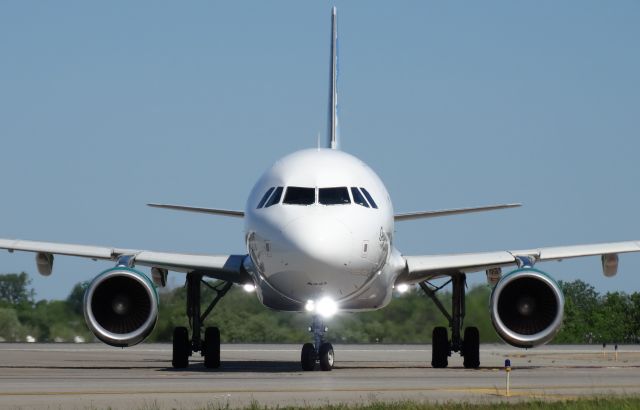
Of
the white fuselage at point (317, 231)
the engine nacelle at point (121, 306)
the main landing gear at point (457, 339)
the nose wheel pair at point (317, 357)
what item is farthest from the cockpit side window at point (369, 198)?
the main landing gear at point (457, 339)

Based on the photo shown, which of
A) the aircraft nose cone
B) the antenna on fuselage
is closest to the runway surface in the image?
the aircraft nose cone

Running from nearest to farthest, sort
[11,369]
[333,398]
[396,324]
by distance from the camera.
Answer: [333,398]
[11,369]
[396,324]

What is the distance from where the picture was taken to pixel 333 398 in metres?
19.3

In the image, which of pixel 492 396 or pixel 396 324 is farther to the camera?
pixel 396 324

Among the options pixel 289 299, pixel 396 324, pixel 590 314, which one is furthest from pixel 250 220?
pixel 590 314

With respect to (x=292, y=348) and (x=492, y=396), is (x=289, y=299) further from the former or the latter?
(x=292, y=348)

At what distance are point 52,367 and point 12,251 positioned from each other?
8.41ft

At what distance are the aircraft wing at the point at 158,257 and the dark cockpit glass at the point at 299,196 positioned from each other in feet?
12.5

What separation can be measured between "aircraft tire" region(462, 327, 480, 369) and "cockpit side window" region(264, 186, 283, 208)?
674 centimetres

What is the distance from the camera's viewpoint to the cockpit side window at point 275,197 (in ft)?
83.8

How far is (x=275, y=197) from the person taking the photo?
2564 centimetres

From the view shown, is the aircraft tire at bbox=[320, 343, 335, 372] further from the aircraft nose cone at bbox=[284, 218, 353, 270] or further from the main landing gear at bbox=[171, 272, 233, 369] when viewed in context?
the main landing gear at bbox=[171, 272, 233, 369]

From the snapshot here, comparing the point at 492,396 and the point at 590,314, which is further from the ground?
the point at 590,314

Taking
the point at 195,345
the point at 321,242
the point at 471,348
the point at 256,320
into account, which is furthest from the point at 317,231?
the point at 256,320
